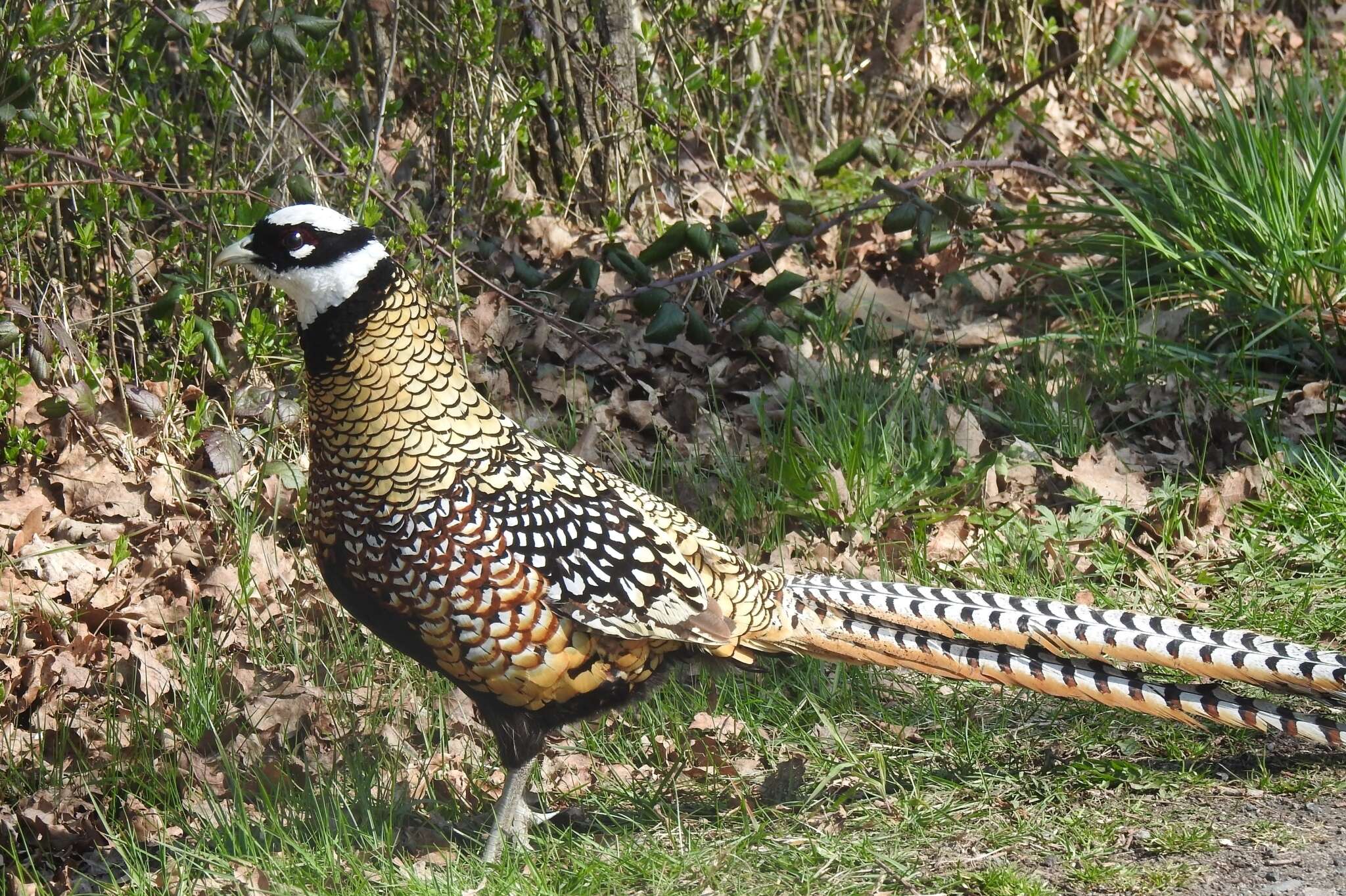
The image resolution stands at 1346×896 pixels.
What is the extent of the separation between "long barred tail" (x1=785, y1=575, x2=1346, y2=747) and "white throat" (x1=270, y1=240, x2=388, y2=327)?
142 centimetres

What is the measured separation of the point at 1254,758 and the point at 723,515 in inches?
74.8

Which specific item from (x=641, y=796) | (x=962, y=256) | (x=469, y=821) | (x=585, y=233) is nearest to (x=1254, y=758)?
(x=641, y=796)

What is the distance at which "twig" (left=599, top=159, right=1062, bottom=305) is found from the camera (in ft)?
18.4

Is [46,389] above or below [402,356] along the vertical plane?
below

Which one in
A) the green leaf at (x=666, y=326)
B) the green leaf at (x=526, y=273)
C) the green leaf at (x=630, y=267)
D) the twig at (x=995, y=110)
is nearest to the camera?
the green leaf at (x=666, y=326)

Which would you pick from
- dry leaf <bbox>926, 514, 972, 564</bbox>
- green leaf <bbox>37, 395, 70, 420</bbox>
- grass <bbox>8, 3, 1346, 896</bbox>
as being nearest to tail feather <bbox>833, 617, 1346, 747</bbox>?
grass <bbox>8, 3, 1346, 896</bbox>

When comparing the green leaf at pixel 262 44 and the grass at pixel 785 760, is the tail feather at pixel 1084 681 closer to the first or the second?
the grass at pixel 785 760

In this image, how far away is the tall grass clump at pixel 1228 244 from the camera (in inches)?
207

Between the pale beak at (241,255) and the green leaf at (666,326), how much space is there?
2191 mm

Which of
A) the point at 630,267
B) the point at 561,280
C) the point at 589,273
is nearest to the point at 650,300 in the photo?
the point at 630,267

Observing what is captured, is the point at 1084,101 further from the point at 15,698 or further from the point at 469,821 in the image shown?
the point at 15,698

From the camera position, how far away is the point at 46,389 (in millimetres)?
4816

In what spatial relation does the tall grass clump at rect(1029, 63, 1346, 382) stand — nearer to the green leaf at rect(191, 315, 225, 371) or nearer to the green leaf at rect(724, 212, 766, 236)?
the green leaf at rect(724, 212, 766, 236)

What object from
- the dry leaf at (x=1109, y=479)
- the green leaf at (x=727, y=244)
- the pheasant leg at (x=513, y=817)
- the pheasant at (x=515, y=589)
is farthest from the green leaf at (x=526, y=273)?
the pheasant leg at (x=513, y=817)
